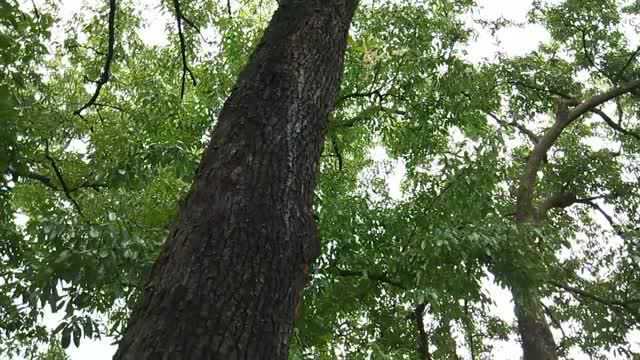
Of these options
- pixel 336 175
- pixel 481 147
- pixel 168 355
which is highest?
pixel 336 175

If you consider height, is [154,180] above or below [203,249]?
above

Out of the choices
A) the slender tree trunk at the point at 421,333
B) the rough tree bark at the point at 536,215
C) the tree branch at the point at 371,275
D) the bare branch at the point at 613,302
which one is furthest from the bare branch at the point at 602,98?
the tree branch at the point at 371,275

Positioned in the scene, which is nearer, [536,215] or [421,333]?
[421,333]

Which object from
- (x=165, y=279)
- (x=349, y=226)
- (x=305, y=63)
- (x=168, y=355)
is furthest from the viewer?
(x=349, y=226)

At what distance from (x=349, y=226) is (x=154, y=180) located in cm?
284

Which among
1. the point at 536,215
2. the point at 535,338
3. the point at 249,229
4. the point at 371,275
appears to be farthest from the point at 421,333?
the point at 249,229

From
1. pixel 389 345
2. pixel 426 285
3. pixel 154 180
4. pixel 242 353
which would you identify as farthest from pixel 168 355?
pixel 154 180

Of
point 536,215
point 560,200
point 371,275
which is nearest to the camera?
point 371,275

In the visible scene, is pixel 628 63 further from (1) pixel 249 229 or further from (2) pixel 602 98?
(1) pixel 249 229

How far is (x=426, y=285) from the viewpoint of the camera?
5820 millimetres

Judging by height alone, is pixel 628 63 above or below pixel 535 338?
above

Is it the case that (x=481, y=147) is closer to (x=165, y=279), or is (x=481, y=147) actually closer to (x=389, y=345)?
(x=389, y=345)

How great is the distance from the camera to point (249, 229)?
76.4 inches

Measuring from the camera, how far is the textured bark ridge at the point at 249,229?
1.70 m
